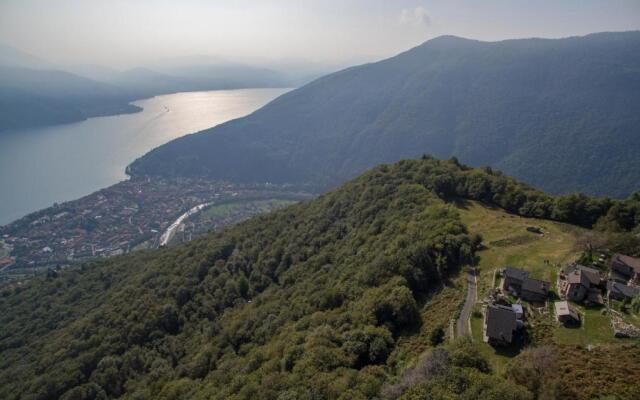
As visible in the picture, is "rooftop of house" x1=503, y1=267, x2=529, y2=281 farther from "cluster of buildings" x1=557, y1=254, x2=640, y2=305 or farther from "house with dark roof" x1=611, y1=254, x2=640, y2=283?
"house with dark roof" x1=611, y1=254, x2=640, y2=283

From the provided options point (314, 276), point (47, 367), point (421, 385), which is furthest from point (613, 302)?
point (47, 367)

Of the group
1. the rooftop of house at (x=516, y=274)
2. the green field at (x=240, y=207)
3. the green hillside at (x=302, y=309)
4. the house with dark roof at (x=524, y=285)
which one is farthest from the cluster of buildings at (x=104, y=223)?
the house with dark roof at (x=524, y=285)

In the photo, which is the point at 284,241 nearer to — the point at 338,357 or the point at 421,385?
the point at 338,357

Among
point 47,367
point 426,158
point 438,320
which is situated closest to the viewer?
point 438,320

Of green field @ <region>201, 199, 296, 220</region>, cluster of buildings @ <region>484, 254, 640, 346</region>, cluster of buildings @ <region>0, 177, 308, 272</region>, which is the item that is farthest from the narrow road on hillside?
green field @ <region>201, 199, 296, 220</region>

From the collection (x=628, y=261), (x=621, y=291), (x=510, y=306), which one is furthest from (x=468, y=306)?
(x=628, y=261)

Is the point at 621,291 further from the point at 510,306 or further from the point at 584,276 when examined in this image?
the point at 510,306
